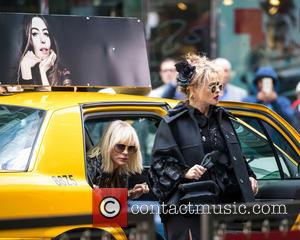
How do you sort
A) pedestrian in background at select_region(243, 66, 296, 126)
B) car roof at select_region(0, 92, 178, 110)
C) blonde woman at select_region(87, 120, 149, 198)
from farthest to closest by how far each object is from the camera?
pedestrian in background at select_region(243, 66, 296, 126)
blonde woman at select_region(87, 120, 149, 198)
car roof at select_region(0, 92, 178, 110)

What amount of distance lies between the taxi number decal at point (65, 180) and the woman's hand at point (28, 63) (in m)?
1.40

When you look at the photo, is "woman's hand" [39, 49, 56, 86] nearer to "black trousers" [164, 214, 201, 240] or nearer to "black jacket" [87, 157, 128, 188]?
"black jacket" [87, 157, 128, 188]

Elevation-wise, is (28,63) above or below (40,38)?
below

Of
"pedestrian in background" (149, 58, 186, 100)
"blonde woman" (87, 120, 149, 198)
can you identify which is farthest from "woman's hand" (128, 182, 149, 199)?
"pedestrian in background" (149, 58, 186, 100)

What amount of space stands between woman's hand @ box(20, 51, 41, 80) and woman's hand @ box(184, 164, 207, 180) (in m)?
1.85

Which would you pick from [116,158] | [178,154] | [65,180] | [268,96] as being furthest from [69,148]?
[268,96]

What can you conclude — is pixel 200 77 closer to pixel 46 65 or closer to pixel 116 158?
pixel 116 158

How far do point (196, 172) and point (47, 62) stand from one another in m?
1.93

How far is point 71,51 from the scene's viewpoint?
7203mm

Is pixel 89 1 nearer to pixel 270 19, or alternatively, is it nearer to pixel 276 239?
pixel 270 19

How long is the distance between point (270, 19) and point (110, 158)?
8.54 meters

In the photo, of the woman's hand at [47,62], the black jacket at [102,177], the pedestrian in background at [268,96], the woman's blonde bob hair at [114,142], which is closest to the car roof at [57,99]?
the woman's blonde bob hair at [114,142]

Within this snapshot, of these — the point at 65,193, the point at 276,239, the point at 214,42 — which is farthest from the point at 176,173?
the point at 214,42

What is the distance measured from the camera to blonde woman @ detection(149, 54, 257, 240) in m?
5.71
